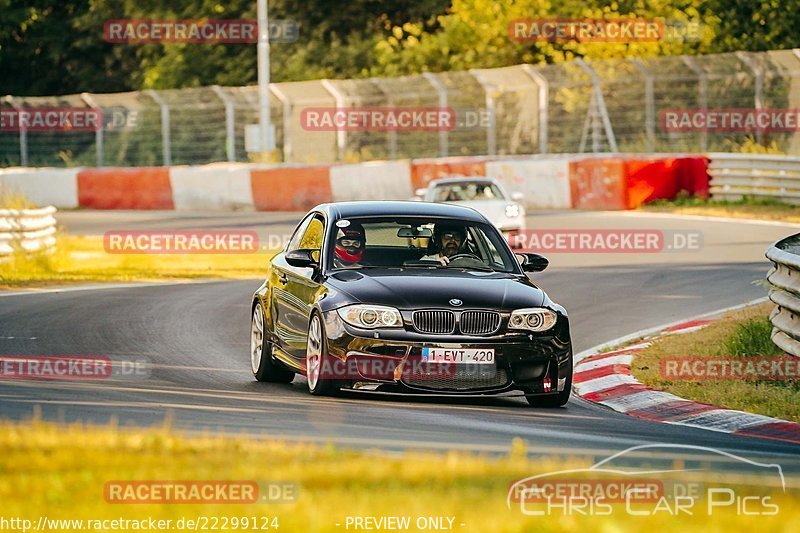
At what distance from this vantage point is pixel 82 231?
30.8 meters

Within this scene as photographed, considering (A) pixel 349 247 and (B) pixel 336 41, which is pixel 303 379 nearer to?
(A) pixel 349 247

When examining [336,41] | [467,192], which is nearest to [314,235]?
[467,192]

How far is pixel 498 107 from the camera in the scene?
135ft

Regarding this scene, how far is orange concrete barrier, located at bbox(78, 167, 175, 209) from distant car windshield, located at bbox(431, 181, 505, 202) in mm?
13113

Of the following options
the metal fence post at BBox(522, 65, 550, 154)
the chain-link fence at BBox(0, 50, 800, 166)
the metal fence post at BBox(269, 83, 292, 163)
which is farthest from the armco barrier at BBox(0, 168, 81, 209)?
the metal fence post at BBox(522, 65, 550, 154)

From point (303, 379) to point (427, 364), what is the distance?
101 inches

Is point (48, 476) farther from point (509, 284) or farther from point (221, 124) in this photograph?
point (221, 124)

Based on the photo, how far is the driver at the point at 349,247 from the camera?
11742 mm

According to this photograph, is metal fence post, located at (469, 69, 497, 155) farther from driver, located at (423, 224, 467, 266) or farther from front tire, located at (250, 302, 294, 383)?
driver, located at (423, 224, 467, 266)

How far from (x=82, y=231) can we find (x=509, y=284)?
2063 centimetres

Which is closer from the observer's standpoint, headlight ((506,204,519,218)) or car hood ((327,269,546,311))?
car hood ((327,269,546,311))

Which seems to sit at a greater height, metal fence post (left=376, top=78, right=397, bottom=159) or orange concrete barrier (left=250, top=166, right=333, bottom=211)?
metal fence post (left=376, top=78, right=397, bottom=159)

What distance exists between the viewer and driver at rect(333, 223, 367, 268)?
1174cm

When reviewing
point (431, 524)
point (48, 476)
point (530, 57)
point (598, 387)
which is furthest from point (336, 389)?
point (530, 57)
